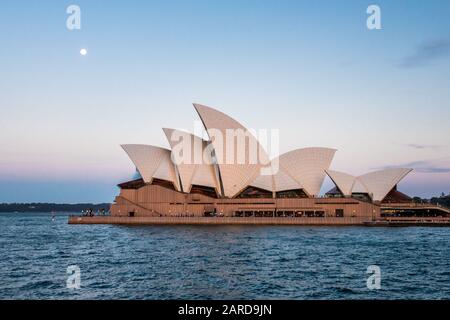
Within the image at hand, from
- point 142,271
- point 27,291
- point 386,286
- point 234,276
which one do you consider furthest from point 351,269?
point 27,291

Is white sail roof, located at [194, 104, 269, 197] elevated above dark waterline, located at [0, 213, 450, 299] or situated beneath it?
elevated above

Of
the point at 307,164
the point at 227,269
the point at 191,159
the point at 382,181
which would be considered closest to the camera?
the point at 227,269

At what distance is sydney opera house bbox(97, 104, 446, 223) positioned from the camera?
214 feet

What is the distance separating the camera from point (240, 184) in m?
66.9

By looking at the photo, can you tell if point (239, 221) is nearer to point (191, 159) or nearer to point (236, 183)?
point (236, 183)

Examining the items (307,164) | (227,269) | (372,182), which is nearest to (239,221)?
(307,164)

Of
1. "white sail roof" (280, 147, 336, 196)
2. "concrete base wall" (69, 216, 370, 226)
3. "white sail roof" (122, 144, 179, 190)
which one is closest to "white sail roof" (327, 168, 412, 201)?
"white sail roof" (280, 147, 336, 196)

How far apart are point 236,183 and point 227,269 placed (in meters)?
42.6

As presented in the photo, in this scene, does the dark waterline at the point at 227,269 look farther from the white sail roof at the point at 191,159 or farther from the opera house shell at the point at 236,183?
the white sail roof at the point at 191,159

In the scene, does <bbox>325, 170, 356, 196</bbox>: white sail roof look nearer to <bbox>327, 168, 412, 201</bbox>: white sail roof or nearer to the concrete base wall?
<bbox>327, 168, 412, 201</bbox>: white sail roof

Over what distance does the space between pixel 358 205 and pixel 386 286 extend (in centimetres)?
4732

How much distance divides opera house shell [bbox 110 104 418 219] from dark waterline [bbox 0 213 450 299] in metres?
26.3

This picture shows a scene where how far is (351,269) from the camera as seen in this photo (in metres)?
24.5

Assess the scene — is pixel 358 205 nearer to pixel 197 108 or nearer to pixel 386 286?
pixel 197 108
